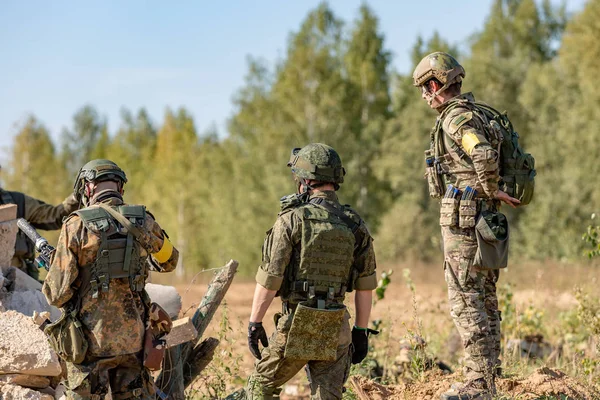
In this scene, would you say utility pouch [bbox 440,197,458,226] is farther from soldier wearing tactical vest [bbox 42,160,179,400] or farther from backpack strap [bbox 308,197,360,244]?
soldier wearing tactical vest [bbox 42,160,179,400]

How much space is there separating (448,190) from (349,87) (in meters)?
26.8

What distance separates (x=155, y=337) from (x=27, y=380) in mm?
1177

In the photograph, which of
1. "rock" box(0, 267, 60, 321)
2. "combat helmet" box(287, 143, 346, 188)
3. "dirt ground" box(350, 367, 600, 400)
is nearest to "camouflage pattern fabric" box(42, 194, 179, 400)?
"combat helmet" box(287, 143, 346, 188)

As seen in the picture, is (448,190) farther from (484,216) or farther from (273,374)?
(273,374)

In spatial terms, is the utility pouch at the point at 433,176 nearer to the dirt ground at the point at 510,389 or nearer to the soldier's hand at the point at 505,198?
the soldier's hand at the point at 505,198

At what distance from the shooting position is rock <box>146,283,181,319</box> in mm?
6884

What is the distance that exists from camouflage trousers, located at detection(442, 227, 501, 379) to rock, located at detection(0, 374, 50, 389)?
3.12m

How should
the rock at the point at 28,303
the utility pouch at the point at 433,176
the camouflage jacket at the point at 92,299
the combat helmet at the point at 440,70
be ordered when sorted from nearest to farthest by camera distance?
the camouflage jacket at the point at 92,299, the combat helmet at the point at 440,70, the utility pouch at the point at 433,176, the rock at the point at 28,303

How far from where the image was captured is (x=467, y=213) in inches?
233

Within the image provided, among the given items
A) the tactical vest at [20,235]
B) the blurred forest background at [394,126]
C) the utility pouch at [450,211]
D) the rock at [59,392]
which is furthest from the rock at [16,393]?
the blurred forest background at [394,126]

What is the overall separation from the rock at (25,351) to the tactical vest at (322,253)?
1.96 metres

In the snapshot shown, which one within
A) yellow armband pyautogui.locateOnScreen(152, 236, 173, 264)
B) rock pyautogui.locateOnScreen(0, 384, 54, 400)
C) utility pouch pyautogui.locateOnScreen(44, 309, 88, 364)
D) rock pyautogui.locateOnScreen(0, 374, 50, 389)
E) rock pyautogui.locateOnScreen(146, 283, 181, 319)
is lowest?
rock pyautogui.locateOnScreen(0, 384, 54, 400)

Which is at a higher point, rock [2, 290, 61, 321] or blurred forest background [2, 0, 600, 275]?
blurred forest background [2, 0, 600, 275]

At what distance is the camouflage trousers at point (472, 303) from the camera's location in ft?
19.2
